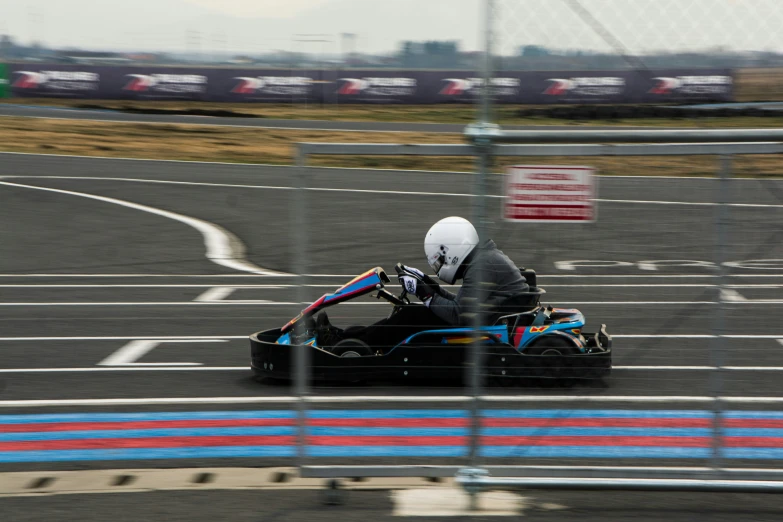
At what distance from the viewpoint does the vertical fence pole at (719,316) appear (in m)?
→ 4.61

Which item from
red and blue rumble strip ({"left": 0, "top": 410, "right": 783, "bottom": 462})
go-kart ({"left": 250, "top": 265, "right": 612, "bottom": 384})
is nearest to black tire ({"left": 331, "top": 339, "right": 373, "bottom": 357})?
go-kart ({"left": 250, "top": 265, "right": 612, "bottom": 384})

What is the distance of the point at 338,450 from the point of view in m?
5.67

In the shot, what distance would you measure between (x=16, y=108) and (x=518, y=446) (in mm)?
29098

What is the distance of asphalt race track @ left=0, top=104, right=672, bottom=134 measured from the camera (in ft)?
88.3

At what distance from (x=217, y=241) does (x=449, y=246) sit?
27.9ft

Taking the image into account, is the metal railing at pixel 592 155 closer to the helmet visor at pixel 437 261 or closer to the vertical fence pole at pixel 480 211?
the vertical fence pole at pixel 480 211

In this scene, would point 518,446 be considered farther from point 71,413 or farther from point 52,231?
point 52,231

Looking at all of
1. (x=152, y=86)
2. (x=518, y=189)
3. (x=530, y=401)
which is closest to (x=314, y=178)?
(x=518, y=189)

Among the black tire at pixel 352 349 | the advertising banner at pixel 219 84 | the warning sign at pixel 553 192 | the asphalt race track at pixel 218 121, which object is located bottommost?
the black tire at pixel 352 349

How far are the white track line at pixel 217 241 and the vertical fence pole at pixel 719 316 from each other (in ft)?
27.3

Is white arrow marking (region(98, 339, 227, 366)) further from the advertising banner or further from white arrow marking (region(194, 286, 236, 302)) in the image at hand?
the advertising banner

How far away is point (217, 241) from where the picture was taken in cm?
1473

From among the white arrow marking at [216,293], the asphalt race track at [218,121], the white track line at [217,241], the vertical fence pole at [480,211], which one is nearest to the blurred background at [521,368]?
the vertical fence pole at [480,211]

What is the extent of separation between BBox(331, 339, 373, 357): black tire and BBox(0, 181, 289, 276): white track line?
5.55m
